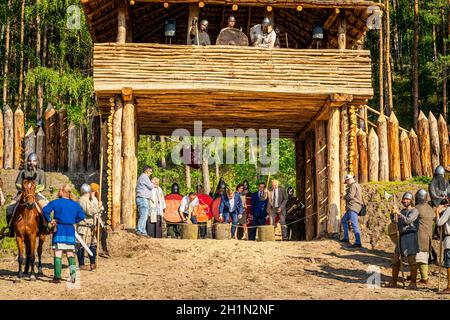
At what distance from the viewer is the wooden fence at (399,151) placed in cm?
2242

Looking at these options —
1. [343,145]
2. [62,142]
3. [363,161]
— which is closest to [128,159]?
[62,142]

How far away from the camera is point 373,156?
883 inches

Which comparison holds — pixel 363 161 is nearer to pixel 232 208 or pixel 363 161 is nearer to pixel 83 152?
pixel 232 208

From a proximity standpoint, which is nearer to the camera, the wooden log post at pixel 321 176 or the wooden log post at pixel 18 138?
the wooden log post at pixel 321 176

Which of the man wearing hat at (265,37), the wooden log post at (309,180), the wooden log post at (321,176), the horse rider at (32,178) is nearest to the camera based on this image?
the horse rider at (32,178)

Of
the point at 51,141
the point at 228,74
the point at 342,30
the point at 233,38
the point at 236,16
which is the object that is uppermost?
the point at 236,16

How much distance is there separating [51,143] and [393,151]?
10337 millimetres

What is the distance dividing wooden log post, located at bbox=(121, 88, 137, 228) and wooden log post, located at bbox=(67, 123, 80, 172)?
14.5 ft

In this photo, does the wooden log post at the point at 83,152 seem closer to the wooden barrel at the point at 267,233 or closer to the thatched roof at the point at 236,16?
the thatched roof at the point at 236,16

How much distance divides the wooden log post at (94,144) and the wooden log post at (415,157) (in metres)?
9.53

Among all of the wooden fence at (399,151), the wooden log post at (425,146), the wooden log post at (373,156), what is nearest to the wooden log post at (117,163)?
the wooden fence at (399,151)
